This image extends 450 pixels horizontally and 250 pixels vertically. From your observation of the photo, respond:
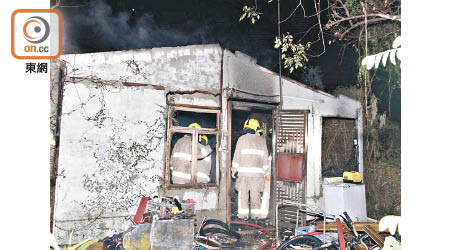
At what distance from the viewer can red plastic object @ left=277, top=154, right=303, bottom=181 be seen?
7.12 m

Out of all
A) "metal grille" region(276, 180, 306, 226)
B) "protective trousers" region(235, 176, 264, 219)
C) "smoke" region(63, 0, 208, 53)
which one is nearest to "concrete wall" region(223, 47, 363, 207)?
"metal grille" region(276, 180, 306, 226)

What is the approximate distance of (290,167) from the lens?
722 cm

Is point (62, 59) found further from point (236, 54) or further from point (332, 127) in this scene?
point (332, 127)

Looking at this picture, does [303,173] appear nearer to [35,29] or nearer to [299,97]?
[299,97]

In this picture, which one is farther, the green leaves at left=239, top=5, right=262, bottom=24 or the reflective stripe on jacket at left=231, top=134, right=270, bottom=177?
the reflective stripe on jacket at left=231, top=134, right=270, bottom=177

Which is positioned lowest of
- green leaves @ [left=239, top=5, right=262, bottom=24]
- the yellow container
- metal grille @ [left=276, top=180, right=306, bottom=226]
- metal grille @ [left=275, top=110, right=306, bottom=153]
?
metal grille @ [left=276, top=180, right=306, bottom=226]

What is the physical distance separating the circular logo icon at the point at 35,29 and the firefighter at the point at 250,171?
454 cm

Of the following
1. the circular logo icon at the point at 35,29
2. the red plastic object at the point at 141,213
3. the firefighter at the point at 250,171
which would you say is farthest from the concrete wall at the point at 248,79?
the circular logo icon at the point at 35,29

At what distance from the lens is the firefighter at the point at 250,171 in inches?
283

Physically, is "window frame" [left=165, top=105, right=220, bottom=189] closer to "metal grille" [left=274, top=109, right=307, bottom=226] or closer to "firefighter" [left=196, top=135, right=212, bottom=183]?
"firefighter" [left=196, top=135, right=212, bottom=183]

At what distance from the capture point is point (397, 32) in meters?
6.54

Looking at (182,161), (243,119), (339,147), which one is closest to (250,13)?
(182,161)

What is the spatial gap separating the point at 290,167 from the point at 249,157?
948 millimetres

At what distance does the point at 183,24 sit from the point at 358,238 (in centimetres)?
465
